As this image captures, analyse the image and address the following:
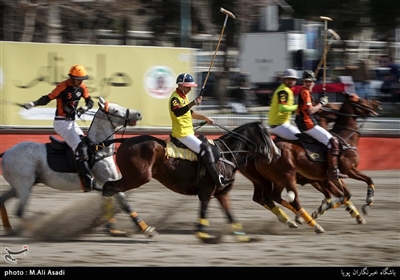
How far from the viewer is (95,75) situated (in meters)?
19.3

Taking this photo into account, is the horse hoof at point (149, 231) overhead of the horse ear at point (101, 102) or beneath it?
beneath

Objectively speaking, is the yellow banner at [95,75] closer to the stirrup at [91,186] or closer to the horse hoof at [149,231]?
the stirrup at [91,186]

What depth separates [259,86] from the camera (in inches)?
1113

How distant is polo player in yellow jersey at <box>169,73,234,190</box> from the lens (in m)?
11.2

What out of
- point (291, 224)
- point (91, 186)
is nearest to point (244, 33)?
point (291, 224)

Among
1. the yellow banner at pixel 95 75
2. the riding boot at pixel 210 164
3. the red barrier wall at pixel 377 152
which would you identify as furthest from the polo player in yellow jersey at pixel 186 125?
the red barrier wall at pixel 377 152

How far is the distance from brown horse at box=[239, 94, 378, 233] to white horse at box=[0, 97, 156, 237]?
7.18ft

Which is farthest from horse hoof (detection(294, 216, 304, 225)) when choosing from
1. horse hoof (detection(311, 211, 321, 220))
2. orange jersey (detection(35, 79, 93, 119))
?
orange jersey (detection(35, 79, 93, 119))

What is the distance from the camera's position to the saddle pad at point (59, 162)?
11516mm

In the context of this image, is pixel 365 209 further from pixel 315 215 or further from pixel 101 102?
pixel 101 102

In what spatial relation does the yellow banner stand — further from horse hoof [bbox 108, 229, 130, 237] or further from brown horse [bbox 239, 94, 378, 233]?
horse hoof [bbox 108, 229, 130, 237]

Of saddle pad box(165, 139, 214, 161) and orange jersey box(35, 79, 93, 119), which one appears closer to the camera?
saddle pad box(165, 139, 214, 161)
